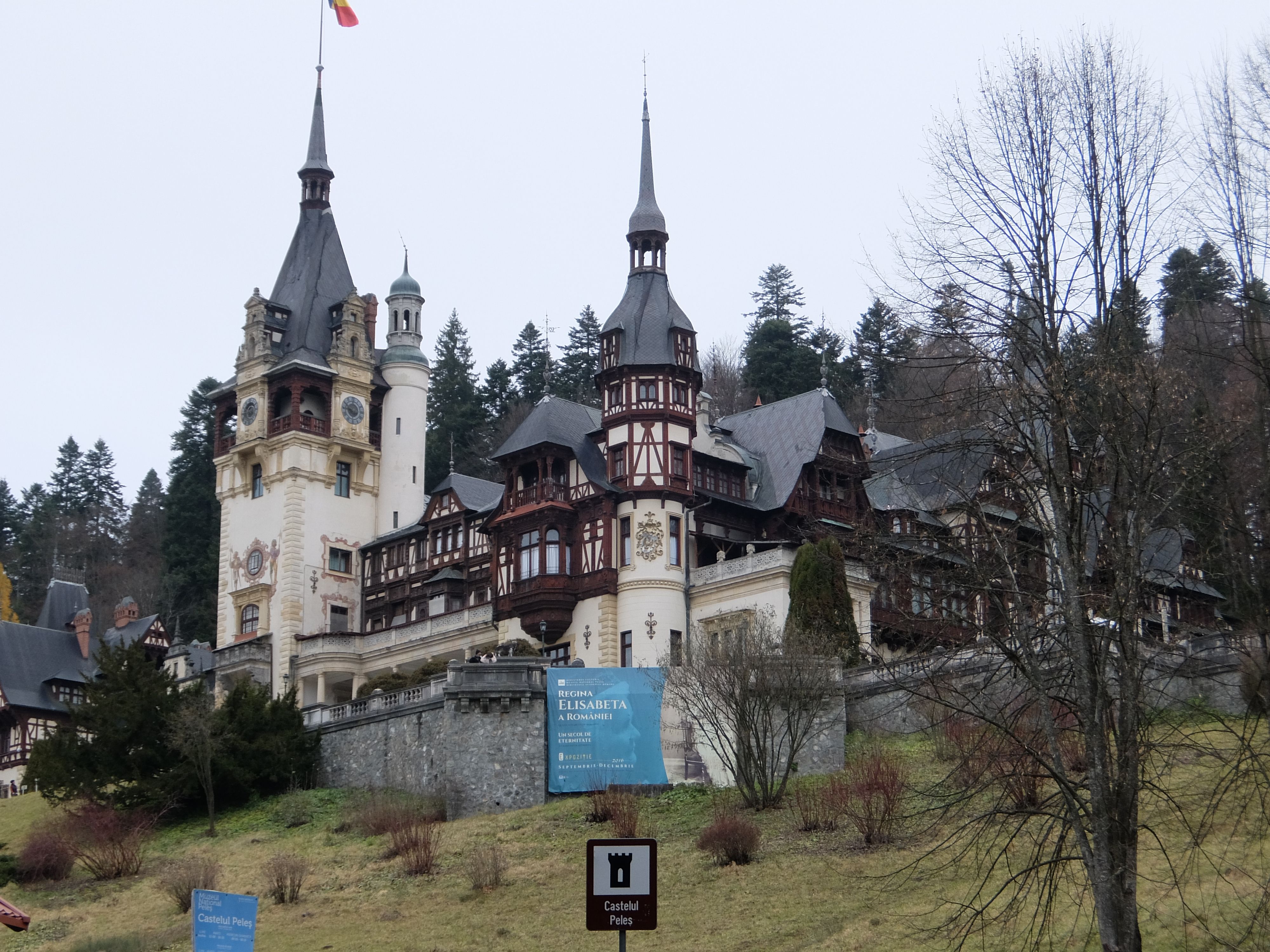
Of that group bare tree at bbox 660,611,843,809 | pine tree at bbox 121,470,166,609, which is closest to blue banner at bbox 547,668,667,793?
bare tree at bbox 660,611,843,809

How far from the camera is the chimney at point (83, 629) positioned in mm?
86000

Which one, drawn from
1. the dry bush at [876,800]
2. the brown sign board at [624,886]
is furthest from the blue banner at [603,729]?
the brown sign board at [624,886]

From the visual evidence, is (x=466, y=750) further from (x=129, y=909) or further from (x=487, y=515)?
(x=487, y=515)

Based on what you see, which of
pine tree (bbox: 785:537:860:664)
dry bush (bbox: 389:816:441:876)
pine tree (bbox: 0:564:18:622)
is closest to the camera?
dry bush (bbox: 389:816:441:876)

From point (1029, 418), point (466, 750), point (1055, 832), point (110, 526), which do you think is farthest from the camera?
point (110, 526)

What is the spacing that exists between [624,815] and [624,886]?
24028 mm

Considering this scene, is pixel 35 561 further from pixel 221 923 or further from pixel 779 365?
pixel 221 923

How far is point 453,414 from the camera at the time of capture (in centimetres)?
9975

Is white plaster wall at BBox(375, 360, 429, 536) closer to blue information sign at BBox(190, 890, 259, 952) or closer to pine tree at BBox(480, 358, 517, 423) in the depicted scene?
pine tree at BBox(480, 358, 517, 423)

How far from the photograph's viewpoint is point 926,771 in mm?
41000

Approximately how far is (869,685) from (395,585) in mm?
27501

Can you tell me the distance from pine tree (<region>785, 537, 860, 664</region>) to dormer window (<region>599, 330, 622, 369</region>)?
10.3m

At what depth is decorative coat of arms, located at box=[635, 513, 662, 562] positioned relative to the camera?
187ft

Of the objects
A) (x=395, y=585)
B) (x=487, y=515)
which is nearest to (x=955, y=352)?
(x=487, y=515)
